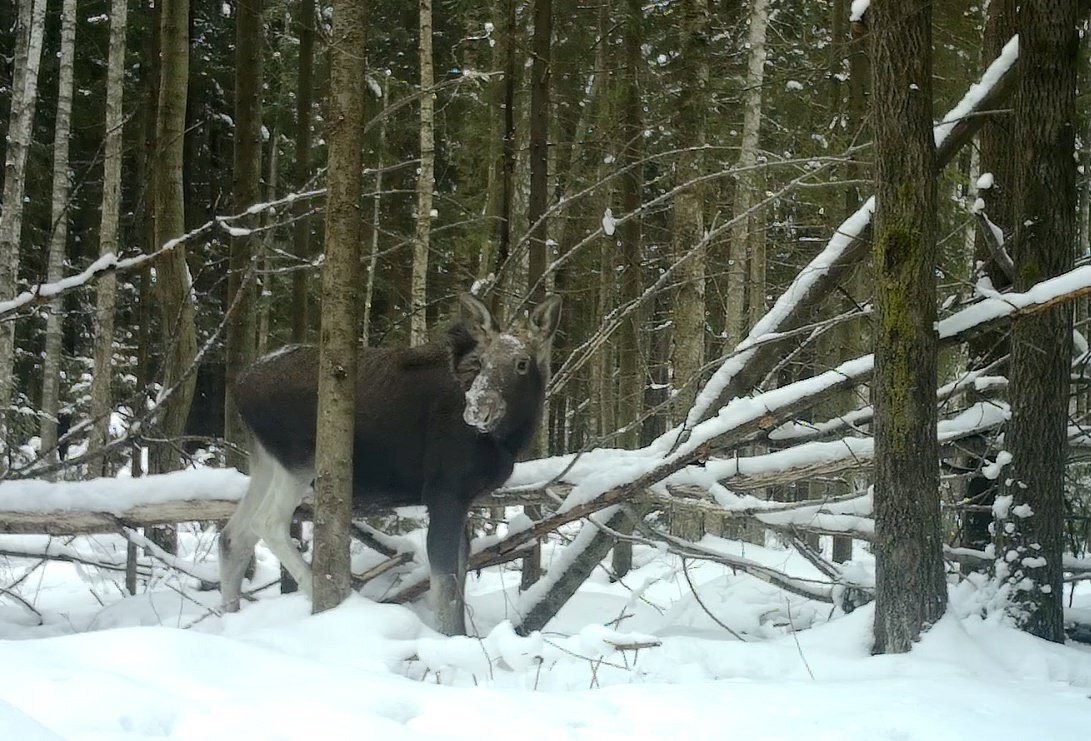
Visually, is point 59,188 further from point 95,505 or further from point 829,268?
point 829,268

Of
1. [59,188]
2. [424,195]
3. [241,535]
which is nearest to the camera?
[241,535]

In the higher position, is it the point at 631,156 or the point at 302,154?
the point at 631,156

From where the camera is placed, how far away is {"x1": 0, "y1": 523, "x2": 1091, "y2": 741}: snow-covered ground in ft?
10.3

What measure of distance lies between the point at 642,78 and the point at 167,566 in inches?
393

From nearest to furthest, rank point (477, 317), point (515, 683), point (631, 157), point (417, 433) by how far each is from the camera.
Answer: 1. point (515, 683)
2. point (477, 317)
3. point (417, 433)
4. point (631, 157)

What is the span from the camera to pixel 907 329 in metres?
5.12

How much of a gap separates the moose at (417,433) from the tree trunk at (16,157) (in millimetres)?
5222

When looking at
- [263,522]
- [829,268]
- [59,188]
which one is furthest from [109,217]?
[829,268]

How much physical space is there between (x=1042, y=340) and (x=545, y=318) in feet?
10.00

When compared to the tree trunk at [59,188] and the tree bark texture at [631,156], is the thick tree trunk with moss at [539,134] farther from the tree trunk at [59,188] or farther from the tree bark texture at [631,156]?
the tree trunk at [59,188]

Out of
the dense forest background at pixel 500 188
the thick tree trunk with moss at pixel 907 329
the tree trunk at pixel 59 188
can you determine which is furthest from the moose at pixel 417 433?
the tree trunk at pixel 59 188

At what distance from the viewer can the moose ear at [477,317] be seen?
6320 mm

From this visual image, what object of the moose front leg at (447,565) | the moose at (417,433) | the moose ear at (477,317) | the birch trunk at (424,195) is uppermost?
the birch trunk at (424,195)

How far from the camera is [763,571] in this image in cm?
626
